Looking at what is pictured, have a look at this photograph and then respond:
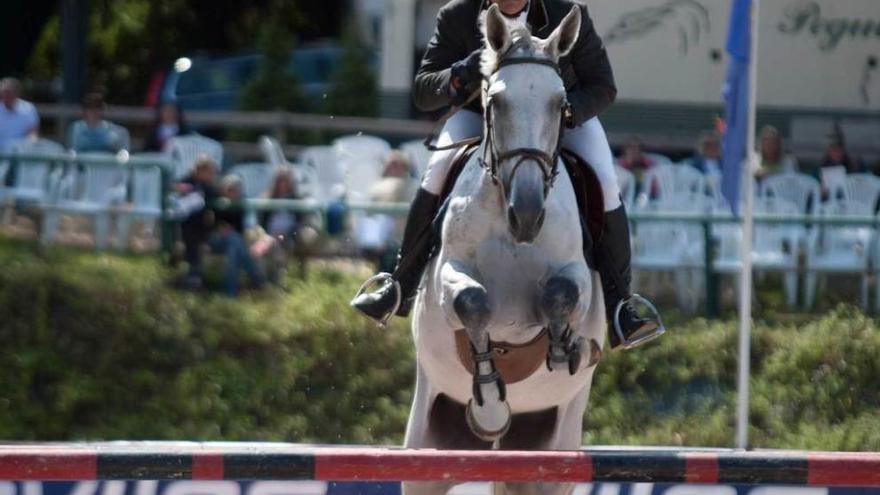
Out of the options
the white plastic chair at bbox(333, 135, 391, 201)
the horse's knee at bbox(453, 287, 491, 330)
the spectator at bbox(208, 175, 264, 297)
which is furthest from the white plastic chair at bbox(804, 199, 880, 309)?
the horse's knee at bbox(453, 287, 491, 330)

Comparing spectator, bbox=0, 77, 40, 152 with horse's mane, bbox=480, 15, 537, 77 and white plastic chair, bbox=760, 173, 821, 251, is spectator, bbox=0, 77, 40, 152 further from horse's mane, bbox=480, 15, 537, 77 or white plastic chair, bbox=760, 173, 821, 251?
horse's mane, bbox=480, 15, 537, 77

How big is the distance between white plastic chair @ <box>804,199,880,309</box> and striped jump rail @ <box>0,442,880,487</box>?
701 cm

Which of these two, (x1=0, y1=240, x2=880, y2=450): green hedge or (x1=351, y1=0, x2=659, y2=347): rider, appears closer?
(x1=351, y1=0, x2=659, y2=347): rider

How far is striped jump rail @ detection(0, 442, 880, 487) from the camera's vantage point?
17.3 ft

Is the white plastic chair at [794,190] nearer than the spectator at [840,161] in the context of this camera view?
Yes

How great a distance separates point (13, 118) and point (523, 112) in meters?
9.59

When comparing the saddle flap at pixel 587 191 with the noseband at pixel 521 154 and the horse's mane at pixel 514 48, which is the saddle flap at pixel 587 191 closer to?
the noseband at pixel 521 154

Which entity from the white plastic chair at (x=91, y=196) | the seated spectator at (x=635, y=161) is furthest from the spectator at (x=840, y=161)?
the white plastic chair at (x=91, y=196)

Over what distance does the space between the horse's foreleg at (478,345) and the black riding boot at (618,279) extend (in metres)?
0.61

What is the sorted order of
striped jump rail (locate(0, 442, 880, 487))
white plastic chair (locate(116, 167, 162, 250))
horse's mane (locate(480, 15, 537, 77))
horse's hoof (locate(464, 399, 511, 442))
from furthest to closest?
white plastic chair (locate(116, 167, 162, 250)) < horse's hoof (locate(464, 399, 511, 442)) < horse's mane (locate(480, 15, 537, 77)) < striped jump rail (locate(0, 442, 880, 487))

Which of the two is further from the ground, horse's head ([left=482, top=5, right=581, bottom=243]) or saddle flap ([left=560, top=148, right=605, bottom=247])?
horse's head ([left=482, top=5, right=581, bottom=243])

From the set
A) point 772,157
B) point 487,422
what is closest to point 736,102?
point 772,157

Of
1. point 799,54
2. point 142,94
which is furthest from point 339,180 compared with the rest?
point 142,94

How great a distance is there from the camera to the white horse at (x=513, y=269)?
5973 millimetres
